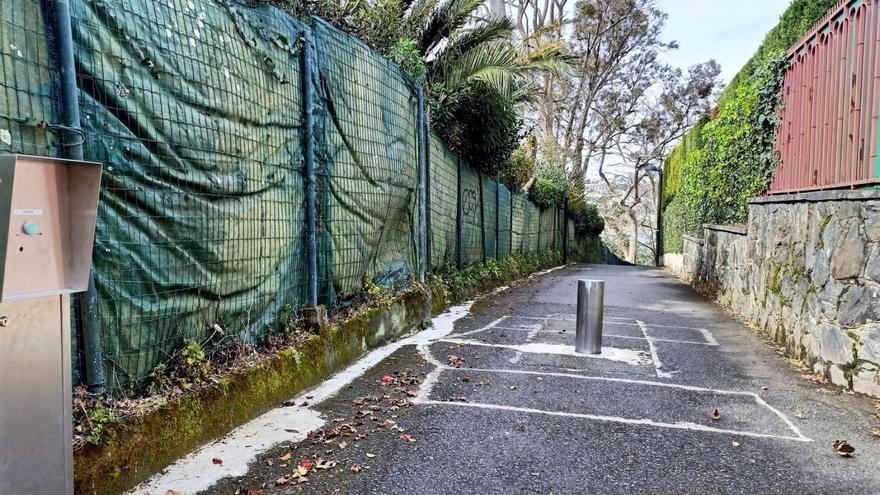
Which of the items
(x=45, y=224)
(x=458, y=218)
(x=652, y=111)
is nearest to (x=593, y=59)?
(x=652, y=111)

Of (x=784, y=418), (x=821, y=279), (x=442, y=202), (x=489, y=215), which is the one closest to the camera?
(x=784, y=418)

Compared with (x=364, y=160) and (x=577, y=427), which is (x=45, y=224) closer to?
(x=577, y=427)

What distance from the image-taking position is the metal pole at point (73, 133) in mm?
2457

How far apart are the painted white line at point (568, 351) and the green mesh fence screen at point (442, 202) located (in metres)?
2.18

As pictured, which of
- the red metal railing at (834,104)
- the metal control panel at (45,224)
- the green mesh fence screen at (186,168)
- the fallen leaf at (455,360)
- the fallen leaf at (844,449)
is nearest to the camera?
the metal control panel at (45,224)

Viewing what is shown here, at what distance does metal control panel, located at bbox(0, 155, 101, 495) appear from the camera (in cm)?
179

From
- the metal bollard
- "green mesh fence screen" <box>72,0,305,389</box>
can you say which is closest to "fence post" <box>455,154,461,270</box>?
the metal bollard

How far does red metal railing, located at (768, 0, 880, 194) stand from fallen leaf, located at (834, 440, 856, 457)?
2186 millimetres

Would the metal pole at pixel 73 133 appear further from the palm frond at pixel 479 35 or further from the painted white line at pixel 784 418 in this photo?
the palm frond at pixel 479 35

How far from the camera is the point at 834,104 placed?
5.44m

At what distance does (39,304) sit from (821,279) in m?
5.84

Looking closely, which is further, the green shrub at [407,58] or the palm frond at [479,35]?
the palm frond at [479,35]

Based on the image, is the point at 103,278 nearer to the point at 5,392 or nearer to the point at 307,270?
the point at 5,392

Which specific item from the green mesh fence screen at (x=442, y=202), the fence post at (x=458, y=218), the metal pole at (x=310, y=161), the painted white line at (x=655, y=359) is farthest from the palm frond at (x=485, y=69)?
the metal pole at (x=310, y=161)
